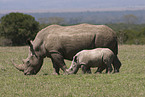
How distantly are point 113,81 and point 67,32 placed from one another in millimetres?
3834

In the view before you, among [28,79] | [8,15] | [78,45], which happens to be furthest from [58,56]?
[8,15]

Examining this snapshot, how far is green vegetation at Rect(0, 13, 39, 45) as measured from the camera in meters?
47.6

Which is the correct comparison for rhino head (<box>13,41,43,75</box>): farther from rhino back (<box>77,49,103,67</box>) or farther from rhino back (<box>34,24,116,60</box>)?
rhino back (<box>77,49,103,67</box>)

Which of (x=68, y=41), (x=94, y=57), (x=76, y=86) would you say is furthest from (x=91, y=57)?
(x=76, y=86)

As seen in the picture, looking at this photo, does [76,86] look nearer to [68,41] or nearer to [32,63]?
[68,41]

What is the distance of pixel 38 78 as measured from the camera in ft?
38.6


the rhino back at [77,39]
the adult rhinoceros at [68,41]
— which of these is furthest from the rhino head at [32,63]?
the rhino back at [77,39]

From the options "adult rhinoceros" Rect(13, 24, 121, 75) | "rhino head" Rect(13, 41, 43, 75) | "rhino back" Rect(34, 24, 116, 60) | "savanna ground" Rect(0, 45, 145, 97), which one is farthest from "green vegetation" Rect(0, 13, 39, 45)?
"savanna ground" Rect(0, 45, 145, 97)

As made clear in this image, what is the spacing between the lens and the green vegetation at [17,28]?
47.6m

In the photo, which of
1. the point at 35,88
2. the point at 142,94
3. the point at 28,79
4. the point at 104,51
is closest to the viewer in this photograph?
the point at 142,94

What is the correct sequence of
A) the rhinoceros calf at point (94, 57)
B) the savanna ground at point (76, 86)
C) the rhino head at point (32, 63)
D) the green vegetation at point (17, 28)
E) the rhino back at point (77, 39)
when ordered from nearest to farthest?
the savanna ground at point (76, 86) → the rhinoceros calf at point (94, 57) → the rhino back at point (77, 39) → the rhino head at point (32, 63) → the green vegetation at point (17, 28)

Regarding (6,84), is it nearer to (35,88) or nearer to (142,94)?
(35,88)

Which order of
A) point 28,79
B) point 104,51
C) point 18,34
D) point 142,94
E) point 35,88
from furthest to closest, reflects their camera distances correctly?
point 18,34
point 104,51
point 28,79
point 35,88
point 142,94

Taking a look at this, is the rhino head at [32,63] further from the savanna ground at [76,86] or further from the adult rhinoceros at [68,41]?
the savanna ground at [76,86]
